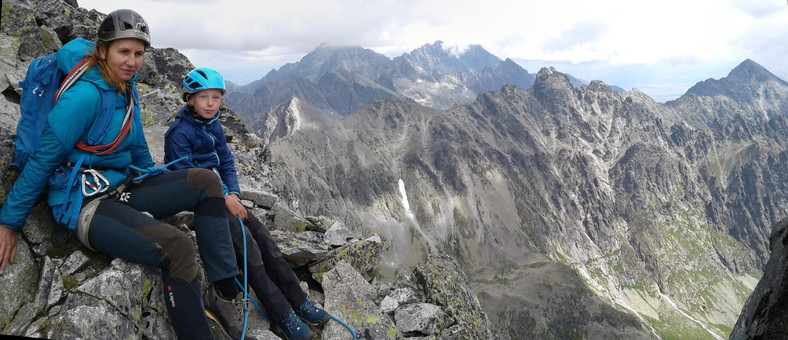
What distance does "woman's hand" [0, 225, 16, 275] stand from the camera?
654cm

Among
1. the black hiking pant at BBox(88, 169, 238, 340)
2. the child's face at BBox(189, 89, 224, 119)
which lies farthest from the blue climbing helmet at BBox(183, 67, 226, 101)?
the black hiking pant at BBox(88, 169, 238, 340)

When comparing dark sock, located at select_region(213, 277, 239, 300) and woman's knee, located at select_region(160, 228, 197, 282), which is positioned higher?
woman's knee, located at select_region(160, 228, 197, 282)

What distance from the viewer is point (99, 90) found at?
7082 millimetres

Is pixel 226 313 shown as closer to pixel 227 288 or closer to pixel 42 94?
pixel 227 288

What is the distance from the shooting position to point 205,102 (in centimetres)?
976

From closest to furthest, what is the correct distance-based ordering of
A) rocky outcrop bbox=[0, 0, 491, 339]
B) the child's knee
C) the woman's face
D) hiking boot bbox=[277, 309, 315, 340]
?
rocky outcrop bbox=[0, 0, 491, 339]
the woman's face
the child's knee
hiking boot bbox=[277, 309, 315, 340]

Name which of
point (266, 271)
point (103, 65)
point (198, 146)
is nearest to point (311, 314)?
point (266, 271)

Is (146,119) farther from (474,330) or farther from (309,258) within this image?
(474,330)

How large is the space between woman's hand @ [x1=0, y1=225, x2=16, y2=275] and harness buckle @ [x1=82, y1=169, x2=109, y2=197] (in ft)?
4.05

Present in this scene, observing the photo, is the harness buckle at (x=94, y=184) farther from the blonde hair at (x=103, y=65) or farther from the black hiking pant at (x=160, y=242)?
the blonde hair at (x=103, y=65)

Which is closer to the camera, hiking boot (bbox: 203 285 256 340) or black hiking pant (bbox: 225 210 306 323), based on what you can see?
hiking boot (bbox: 203 285 256 340)

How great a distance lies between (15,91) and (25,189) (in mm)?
6098

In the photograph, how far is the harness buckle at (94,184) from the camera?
23.4 feet

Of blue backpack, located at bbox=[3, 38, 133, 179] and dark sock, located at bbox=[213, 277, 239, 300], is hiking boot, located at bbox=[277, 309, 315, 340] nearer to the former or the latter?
dark sock, located at bbox=[213, 277, 239, 300]
